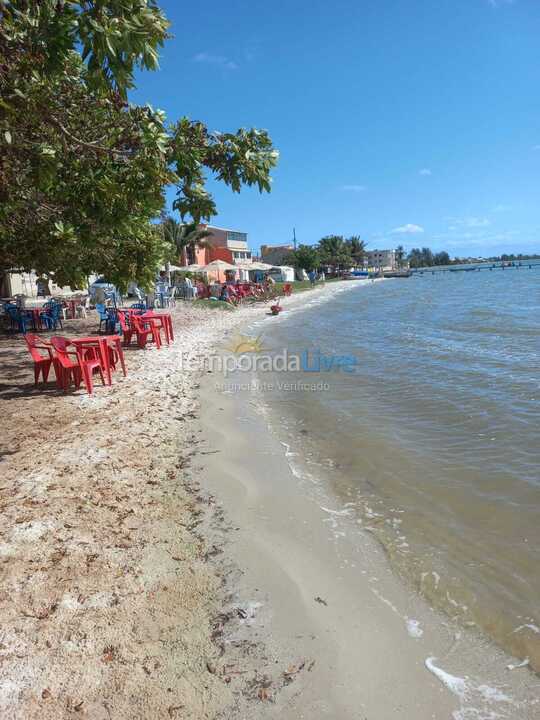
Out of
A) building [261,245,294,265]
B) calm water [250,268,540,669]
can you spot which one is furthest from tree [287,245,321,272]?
calm water [250,268,540,669]

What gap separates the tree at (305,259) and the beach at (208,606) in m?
75.1

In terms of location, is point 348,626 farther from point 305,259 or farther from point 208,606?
point 305,259

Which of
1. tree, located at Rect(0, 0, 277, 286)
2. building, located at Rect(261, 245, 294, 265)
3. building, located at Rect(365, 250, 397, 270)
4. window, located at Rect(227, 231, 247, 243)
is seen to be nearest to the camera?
tree, located at Rect(0, 0, 277, 286)

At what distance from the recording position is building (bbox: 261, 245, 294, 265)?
89.8 meters

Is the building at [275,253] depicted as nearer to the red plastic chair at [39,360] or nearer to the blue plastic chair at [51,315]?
the blue plastic chair at [51,315]

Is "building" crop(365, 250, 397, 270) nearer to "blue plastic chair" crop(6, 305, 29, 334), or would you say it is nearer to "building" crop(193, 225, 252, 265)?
"building" crop(193, 225, 252, 265)

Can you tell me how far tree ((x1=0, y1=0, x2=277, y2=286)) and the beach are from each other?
2.69 meters

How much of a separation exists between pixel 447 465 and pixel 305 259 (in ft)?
246

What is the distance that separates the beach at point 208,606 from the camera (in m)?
2.25

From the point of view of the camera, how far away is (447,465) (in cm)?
519

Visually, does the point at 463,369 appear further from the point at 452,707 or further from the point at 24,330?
the point at 24,330

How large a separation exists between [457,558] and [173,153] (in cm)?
439

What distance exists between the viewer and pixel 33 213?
19.8ft

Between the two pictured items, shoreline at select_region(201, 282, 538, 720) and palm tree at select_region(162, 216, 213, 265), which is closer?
shoreline at select_region(201, 282, 538, 720)
